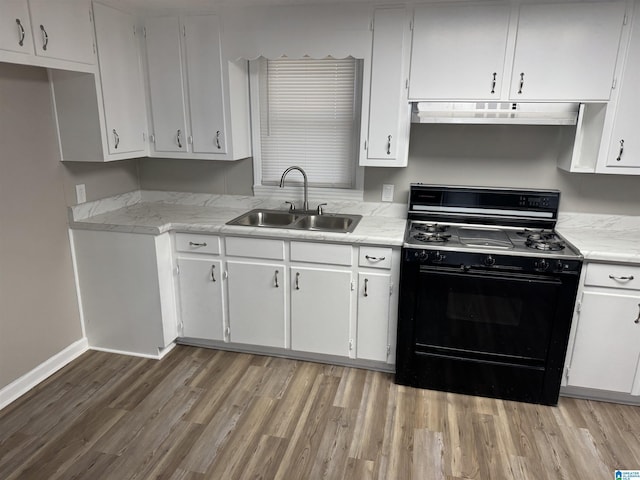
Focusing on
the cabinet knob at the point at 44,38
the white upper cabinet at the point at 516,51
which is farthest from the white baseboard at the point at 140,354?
the white upper cabinet at the point at 516,51

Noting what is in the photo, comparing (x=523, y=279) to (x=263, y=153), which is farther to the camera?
(x=263, y=153)

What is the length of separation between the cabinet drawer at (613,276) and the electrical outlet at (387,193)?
1.27 meters

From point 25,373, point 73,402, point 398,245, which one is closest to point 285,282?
point 398,245

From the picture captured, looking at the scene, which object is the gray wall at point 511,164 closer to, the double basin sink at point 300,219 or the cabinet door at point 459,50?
the cabinet door at point 459,50

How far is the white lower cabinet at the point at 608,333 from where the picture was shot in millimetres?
2348

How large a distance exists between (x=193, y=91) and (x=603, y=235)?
277cm

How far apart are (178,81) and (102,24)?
521 mm

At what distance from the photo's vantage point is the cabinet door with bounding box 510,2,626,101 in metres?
2.34

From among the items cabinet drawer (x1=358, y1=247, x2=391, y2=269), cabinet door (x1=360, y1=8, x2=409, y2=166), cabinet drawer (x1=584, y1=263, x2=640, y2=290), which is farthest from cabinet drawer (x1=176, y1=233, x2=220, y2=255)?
cabinet drawer (x1=584, y1=263, x2=640, y2=290)

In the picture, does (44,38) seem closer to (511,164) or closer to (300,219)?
(300,219)

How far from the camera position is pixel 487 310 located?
8.07 ft

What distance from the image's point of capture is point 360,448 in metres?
2.17

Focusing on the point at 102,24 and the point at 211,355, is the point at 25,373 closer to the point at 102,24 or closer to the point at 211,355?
the point at 211,355

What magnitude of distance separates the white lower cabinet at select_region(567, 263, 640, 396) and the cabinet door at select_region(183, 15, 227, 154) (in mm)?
2413
